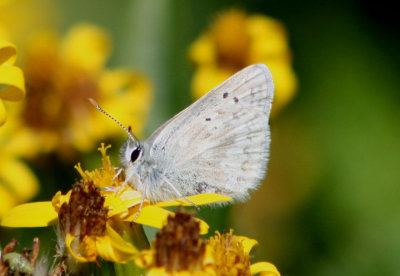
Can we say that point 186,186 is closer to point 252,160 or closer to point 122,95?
point 252,160

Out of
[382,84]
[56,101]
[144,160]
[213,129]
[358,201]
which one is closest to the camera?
[144,160]

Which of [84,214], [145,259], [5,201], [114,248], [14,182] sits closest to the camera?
[145,259]

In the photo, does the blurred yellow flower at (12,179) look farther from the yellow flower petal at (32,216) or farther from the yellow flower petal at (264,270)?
the yellow flower petal at (264,270)

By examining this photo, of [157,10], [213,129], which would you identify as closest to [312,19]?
[157,10]

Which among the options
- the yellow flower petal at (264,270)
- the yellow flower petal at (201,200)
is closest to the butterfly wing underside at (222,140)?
the yellow flower petal at (201,200)

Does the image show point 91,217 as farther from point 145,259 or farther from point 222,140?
point 222,140

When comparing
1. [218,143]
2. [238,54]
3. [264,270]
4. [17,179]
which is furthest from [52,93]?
[264,270]
